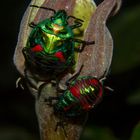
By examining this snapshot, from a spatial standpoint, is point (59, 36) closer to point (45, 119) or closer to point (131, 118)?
point (45, 119)

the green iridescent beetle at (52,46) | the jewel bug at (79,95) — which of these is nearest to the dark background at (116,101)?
the jewel bug at (79,95)

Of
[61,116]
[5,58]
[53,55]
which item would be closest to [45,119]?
[61,116]

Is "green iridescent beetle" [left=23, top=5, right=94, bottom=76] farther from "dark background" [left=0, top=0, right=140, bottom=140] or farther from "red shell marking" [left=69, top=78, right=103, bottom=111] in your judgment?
"dark background" [left=0, top=0, right=140, bottom=140]

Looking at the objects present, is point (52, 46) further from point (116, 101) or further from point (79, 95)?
point (116, 101)

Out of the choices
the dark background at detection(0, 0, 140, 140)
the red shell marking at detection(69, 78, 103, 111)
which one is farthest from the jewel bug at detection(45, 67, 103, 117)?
the dark background at detection(0, 0, 140, 140)

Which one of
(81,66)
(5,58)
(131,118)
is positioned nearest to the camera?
(81,66)

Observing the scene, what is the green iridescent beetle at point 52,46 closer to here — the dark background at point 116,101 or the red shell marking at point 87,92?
the red shell marking at point 87,92

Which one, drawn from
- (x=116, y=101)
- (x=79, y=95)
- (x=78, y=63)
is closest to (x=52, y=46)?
(x=78, y=63)
